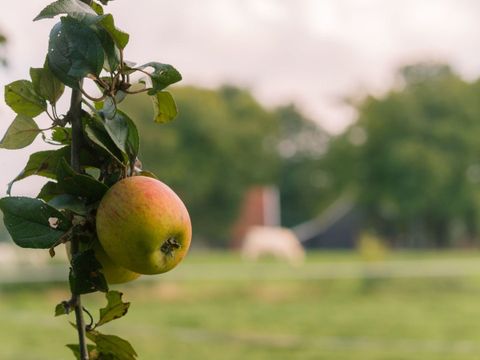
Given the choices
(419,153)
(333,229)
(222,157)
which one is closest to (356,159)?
(419,153)

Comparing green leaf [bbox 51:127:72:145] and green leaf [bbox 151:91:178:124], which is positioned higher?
green leaf [bbox 151:91:178:124]

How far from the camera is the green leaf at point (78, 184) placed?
29cm

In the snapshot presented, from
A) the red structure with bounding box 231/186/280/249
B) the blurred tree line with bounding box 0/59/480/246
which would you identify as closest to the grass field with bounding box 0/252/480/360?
the blurred tree line with bounding box 0/59/480/246

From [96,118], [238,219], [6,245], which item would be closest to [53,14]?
[96,118]

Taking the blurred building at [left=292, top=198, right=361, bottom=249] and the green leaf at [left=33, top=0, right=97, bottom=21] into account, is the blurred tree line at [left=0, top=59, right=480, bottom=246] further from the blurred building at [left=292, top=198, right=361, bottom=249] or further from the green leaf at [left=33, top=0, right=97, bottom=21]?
the green leaf at [left=33, top=0, right=97, bottom=21]

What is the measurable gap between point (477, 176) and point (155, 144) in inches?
330

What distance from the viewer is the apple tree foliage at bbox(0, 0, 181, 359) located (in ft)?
0.97

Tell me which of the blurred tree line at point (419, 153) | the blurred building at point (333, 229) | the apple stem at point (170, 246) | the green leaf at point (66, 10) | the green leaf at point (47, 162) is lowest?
the apple stem at point (170, 246)

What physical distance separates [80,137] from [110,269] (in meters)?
0.07

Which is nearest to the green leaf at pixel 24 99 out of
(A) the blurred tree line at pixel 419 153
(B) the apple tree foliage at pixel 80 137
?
(B) the apple tree foliage at pixel 80 137

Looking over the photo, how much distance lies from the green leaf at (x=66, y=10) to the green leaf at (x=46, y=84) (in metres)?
0.04

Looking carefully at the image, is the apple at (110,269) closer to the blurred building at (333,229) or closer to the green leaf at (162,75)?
the green leaf at (162,75)

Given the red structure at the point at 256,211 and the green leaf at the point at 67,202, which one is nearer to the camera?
the green leaf at the point at 67,202

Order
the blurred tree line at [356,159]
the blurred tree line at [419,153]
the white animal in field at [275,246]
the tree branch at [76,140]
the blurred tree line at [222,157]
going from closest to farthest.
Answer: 1. the tree branch at [76,140]
2. the white animal in field at [275,246]
3. the blurred tree line at [419,153]
4. the blurred tree line at [356,159]
5. the blurred tree line at [222,157]
